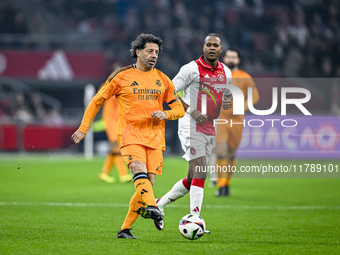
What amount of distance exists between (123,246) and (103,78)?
17.6m

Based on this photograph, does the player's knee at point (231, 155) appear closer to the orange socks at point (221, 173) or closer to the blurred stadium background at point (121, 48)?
the orange socks at point (221, 173)

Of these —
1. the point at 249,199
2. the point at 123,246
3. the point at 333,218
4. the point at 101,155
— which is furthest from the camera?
the point at 101,155

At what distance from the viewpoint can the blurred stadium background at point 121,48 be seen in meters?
21.8

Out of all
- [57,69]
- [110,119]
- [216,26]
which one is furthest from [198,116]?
[216,26]

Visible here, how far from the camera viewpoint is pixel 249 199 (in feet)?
33.6

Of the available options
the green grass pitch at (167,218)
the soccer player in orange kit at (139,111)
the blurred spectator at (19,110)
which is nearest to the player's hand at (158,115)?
the soccer player in orange kit at (139,111)

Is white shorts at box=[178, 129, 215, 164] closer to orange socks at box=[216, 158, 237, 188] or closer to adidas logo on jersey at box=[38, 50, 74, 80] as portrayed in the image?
orange socks at box=[216, 158, 237, 188]

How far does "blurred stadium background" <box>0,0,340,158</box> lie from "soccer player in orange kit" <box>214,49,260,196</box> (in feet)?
29.3

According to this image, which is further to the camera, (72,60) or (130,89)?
(72,60)

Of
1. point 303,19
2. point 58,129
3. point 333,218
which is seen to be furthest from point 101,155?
Answer: point 333,218

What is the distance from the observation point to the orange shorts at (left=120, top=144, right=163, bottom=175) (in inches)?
236

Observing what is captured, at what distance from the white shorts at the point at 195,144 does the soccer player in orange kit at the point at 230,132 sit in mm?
3417

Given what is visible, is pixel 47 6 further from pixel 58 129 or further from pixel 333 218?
pixel 333 218

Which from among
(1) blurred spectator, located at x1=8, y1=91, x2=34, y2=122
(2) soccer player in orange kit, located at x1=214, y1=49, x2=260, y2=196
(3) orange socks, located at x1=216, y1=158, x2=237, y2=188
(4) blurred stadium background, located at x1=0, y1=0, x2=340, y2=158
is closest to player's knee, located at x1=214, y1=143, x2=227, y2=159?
(2) soccer player in orange kit, located at x1=214, y1=49, x2=260, y2=196
